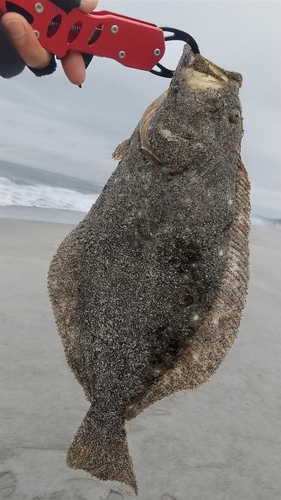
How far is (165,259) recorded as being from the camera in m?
2.05

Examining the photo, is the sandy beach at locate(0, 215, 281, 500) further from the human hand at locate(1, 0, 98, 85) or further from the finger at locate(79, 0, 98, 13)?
the finger at locate(79, 0, 98, 13)

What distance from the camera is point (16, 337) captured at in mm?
4883

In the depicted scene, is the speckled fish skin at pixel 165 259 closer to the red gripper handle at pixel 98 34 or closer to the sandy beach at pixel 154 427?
the red gripper handle at pixel 98 34

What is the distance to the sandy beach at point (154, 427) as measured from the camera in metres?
3.28

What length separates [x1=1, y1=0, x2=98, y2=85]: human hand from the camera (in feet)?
6.20

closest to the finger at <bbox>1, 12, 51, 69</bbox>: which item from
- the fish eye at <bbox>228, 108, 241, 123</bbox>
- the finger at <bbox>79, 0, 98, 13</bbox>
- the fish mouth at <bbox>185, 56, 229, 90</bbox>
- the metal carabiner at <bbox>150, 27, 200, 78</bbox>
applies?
the finger at <bbox>79, 0, 98, 13</bbox>

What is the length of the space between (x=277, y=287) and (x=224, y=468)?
210 inches

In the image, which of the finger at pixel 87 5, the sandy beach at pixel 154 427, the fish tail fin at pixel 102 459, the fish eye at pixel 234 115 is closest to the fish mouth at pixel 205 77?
the fish eye at pixel 234 115

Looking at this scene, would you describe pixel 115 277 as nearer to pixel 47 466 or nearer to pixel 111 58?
pixel 111 58

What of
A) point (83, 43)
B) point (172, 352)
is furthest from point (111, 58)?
point (172, 352)

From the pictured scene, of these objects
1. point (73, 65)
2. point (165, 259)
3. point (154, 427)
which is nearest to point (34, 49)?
point (73, 65)

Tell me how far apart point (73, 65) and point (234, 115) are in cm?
76

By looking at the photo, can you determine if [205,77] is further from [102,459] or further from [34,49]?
[102,459]

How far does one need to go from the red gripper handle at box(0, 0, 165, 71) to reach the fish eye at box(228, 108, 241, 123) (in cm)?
42
